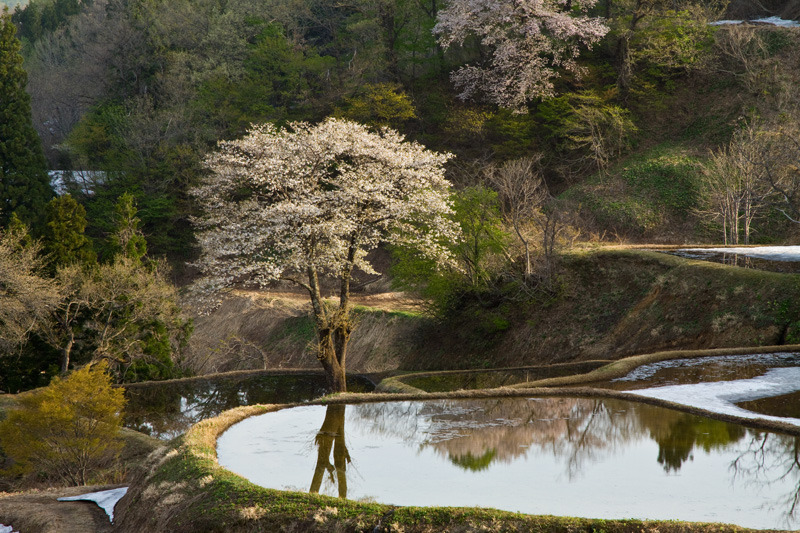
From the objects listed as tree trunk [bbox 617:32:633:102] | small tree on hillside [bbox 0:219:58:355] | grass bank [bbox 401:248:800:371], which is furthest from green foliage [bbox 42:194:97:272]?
tree trunk [bbox 617:32:633:102]

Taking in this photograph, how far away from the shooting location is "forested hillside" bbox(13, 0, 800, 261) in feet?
114

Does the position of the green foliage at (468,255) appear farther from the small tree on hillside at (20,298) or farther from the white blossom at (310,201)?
the small tree on hillside at (20,298)

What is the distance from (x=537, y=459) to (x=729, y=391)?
5.48 meters

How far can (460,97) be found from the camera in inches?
A: 1684

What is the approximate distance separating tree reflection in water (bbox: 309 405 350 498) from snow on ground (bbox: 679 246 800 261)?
15197 millimetres

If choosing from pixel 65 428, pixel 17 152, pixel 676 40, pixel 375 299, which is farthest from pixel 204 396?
pixel 676 40

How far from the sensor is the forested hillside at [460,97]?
34781 millimetres

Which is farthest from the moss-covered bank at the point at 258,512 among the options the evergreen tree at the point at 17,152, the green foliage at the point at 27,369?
the evergreen tree at the point at 17,152

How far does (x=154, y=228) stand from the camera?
143ft

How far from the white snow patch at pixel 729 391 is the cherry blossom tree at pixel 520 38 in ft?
91.0

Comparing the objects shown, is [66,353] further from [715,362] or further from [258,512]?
[715,362]

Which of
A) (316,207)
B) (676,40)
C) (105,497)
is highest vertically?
(676,40)

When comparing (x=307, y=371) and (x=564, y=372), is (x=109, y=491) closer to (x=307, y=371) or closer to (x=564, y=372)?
(x=564, y=372)

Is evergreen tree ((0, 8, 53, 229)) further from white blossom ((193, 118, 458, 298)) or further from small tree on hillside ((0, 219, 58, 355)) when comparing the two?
white blossom ((193, 118, 458, 298))
